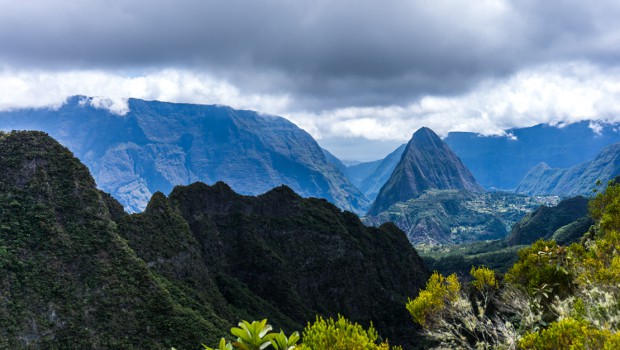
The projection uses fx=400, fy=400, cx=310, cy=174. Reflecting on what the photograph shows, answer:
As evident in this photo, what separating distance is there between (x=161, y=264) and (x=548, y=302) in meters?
86.7

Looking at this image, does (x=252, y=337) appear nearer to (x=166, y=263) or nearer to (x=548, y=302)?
(x=548, y=302)

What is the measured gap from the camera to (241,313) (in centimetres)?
11125

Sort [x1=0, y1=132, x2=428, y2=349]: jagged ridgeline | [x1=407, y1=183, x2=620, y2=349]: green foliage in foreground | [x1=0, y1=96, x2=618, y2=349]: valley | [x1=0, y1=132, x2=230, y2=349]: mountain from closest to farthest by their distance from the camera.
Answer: [x1=407, y1=183, x2=620, y2=349]: green foliage in foreground, [x1=0, y1=132, x2=230, y2=349]: mountain, [x1=0, y1=132, x2=428, y2=349]: jagged ridgeline, [x1=0, y1=96, x2=618, y2=349]: valley

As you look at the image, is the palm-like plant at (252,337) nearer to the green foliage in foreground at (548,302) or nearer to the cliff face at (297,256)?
the green foliage in foreground at (548,302)

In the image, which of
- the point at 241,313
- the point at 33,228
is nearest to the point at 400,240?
the point at 241,313

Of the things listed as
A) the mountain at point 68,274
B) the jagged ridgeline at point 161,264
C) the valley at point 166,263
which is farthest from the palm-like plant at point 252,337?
the jagged ridgeline at point 161,264

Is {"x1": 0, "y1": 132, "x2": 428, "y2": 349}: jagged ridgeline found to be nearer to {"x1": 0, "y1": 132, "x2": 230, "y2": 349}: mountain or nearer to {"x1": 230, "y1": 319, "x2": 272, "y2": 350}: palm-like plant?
{"x1": 0, "y1": 132, "x2": 230, "y2": 349}: mountain

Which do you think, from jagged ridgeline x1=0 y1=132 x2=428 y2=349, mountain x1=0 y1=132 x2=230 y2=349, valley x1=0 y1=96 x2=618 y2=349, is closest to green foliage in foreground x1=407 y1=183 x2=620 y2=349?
valley x1=0 y1=96 x2=618 y2=349

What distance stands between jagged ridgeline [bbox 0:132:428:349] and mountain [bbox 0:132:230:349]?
20 centimetres

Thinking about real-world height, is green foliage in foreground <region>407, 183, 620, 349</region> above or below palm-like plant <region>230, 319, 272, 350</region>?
below

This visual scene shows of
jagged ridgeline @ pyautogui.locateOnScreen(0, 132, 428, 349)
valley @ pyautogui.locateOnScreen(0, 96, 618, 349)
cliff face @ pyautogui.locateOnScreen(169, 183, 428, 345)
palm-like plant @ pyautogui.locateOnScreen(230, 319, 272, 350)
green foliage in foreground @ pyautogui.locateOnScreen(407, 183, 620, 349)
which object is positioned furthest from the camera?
cliff face @ pyautogui.locateOnScreen(169, 183, 428, 345)

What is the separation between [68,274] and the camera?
76500 millimetres

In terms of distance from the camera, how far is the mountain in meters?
69.5

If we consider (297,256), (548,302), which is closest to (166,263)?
(297,256)
